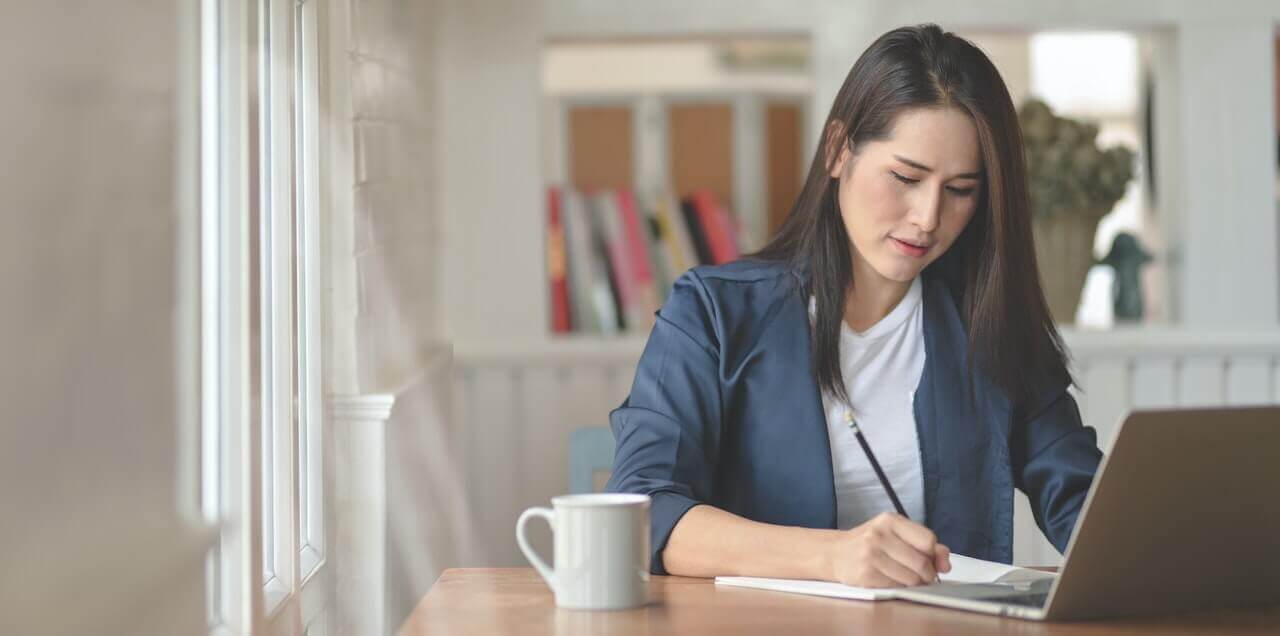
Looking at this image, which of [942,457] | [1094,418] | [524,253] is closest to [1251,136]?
[1094,418]

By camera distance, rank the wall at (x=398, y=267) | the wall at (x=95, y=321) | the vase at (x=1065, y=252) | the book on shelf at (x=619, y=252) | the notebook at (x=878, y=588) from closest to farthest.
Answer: the wall at (x=95, y=321) < the notebook at (x=878, y=588) < the wall at (x=398, y=267) < the vase at (x=1065, y=252) < the book on shelf at (x=619, y=252)

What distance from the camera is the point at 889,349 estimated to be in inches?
66.8

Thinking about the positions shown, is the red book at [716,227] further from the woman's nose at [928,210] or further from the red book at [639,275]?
the woman's nose at [928,210]

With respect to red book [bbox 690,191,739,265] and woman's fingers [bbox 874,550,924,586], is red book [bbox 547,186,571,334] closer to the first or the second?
red book [bbox 690,191,739,265]

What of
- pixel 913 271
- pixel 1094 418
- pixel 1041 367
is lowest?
pixel 1094 418

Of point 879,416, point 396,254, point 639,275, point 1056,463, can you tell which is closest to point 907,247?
point 879,416

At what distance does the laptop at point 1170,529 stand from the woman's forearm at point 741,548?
0.10 meters

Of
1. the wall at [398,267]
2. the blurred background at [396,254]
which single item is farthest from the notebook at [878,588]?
the wall at [398,267]

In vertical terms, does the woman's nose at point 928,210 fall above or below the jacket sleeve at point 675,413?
above

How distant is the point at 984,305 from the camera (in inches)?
66.2

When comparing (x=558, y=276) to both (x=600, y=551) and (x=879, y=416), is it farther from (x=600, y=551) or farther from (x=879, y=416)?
(x=600, y=551)

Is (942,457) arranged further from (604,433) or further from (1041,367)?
(604,433)

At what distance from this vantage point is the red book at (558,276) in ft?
10.3

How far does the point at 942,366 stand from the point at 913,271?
12 cm
